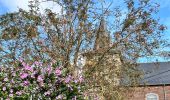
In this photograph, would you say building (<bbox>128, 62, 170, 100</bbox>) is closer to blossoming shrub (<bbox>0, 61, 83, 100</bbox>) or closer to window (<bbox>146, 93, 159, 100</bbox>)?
window (<bbox>146, 93, 159, 100</bbox>)

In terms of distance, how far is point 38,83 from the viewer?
1337 centimetres

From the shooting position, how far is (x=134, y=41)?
77.6 ft

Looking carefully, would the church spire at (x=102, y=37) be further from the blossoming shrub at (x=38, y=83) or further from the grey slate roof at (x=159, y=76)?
the grey slate roof at (x=159, y=76)

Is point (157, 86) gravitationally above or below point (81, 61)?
below

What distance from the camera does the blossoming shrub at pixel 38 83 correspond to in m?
13.1

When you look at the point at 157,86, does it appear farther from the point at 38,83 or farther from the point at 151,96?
the point at 38,83

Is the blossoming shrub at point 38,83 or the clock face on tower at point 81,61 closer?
the blossoming shrub at point 38,83

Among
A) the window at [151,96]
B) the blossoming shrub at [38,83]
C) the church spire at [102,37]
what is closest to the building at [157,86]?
the window at [151,96]

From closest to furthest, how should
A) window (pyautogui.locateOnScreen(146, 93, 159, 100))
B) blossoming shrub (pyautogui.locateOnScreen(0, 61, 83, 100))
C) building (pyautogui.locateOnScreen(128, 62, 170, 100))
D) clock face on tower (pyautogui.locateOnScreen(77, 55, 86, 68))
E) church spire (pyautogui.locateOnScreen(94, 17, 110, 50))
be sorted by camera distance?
1. blossoming shrub (pyautogui.locateOnScreen(0, 61, 83, 100))
2. clock face on tower (pyautogui.locateOnScreen(77, 55, 86, 68))
3. church spire (pyautogui.locateOnScreen(94, 17, 110, 50))
4. building (pyautogui.locateOnScreen(128, 62, 170, 100))
5. window (pyautogui.locateOnScreen(146, 93, 159, 100))

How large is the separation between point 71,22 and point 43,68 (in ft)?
33.6

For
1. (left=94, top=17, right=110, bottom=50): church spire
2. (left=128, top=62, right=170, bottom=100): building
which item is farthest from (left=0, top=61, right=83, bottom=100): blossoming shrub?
(left=128, top=62, right=170, bottom=100): building

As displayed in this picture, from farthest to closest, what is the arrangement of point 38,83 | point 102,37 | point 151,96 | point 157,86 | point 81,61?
point 151,96 < point 157,86 < point 102,37 < point 81,61 < point 38,83

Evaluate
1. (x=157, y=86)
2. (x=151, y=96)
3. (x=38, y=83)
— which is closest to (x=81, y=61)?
(x=38, y=83)

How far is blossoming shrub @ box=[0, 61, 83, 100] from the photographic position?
13.1 m
